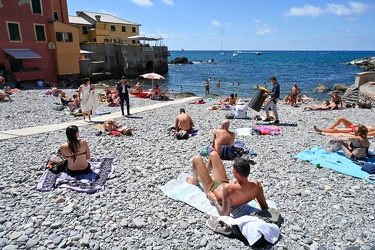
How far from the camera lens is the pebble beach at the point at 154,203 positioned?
3702mm

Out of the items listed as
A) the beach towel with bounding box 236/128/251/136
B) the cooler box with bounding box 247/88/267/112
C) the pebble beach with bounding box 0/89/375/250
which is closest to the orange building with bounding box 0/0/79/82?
the pebble beach with bounding box 0/89/375/250

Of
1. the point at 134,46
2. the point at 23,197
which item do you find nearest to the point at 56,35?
the point at 134,46

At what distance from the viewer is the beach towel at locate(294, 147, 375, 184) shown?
589 cm

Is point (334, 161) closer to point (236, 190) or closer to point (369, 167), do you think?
point (369, 167)

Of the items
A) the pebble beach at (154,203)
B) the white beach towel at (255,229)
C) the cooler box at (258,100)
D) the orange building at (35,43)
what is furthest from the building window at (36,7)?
the white beach towel at (255,229)

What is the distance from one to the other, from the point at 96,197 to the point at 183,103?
511 inches

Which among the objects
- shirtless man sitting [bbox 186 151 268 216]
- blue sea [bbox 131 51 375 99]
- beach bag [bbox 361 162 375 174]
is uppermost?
shirtless man sitting [bbox 186 151 268 216]

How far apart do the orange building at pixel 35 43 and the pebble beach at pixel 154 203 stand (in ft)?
66.6

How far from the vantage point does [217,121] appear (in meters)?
11.6

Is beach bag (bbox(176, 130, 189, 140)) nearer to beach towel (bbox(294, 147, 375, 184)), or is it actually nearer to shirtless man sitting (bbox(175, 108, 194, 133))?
shirtless man sitting (bbox(175, 108, 194, 133))

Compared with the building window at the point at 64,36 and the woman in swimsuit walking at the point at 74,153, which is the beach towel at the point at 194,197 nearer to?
the woman in swimsuit walking at the point at 74,153

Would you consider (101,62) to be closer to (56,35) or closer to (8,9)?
(56,35)

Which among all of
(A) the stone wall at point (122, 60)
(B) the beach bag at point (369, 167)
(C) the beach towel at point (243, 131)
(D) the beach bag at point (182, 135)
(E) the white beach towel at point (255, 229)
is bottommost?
(C) the beach towel at point (243, 131)

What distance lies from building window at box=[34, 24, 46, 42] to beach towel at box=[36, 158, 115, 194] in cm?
2525
